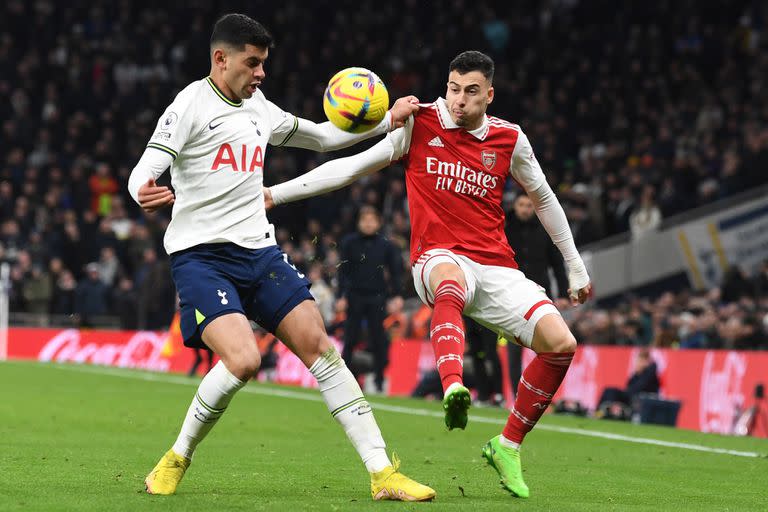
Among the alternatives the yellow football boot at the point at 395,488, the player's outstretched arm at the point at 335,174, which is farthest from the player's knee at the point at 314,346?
the player's outstretched arm at the point at 335,174

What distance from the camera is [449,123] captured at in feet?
25.5

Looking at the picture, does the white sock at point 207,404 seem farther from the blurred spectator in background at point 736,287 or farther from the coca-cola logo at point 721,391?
the blurred spectator in background at point 736,287

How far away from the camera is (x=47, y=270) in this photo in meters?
27.3

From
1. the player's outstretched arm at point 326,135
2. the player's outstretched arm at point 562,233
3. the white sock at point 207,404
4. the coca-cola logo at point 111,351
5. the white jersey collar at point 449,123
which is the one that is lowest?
the coca-cola logo at point 111,351

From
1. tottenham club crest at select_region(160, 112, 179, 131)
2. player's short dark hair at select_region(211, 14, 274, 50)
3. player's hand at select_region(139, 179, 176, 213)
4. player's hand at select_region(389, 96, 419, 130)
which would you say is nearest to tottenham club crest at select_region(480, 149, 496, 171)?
player's hand at select_region(389, 96, 419, 130)

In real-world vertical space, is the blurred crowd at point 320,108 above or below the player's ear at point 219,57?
above

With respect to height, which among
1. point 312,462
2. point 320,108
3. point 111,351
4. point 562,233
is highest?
point 320,108

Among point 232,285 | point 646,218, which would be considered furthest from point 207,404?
point 646,218

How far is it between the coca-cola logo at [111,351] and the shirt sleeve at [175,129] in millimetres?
18077

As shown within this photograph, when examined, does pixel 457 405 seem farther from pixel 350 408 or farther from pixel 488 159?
pixel 488 159

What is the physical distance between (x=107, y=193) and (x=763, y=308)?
1606 cm

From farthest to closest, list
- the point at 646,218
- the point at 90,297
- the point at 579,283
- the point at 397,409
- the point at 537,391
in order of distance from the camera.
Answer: the point at 90,297 → the point at 646,218 → the point at 397,409 → the point at 579,283 → the point at 537,391

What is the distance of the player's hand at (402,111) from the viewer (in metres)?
7.60

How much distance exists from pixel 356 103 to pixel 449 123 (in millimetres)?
695
